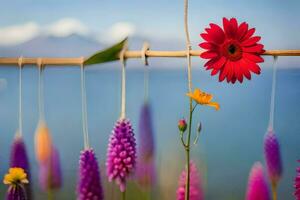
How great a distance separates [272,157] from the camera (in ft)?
5.70

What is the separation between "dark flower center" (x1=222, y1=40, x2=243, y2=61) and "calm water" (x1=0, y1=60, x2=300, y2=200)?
0.10 meters

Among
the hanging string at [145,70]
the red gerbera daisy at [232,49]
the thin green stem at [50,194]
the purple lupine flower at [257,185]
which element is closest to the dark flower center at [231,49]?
the red gerbera daisy at [232,49]

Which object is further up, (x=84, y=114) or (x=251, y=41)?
(x=251, y=41)

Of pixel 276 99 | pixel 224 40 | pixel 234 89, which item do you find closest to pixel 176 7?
pixel 224 40

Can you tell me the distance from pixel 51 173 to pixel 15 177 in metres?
0.13

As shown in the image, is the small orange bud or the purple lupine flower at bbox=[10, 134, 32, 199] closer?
the small orange bud

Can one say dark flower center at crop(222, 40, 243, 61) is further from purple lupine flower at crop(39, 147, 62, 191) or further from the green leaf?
purple lupine flower at crop(39, 147, 62, 191)

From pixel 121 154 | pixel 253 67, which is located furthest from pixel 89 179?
pixel 253 67

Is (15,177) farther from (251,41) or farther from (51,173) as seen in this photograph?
(251,41)

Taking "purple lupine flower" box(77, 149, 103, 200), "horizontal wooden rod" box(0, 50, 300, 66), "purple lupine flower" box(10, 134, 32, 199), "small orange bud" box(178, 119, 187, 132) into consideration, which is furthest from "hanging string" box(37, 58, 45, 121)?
"small orange bud" box(178, 119, 187, 132)

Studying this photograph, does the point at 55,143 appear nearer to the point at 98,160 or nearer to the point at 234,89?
the point at 98,160

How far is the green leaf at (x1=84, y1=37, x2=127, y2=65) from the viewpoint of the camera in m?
1.78

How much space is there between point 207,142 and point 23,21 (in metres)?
0.81

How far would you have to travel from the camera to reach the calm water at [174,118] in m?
1.74
